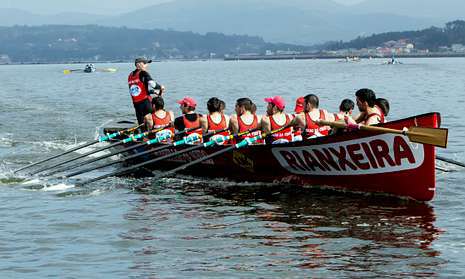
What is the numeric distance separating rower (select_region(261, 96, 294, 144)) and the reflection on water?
0.99 m

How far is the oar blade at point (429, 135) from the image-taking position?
12.1 meters

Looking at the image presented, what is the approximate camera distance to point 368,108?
13.9 m

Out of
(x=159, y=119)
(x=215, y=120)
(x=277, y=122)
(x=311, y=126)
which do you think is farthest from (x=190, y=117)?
(x=311, y=126)

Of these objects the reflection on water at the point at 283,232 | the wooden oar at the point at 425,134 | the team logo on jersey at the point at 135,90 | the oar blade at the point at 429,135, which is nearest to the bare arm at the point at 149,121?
the team logo on jersey at the point at 135,90

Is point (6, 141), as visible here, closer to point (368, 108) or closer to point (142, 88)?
point (142, 88)

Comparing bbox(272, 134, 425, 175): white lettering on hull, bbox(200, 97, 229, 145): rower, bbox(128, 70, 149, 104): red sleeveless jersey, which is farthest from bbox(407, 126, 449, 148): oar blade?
bbox(128, 70, 149, 104): red sleeveless jersey

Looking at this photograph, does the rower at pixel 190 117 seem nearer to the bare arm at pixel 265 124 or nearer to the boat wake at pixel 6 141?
the bare arm at pixel 265 124

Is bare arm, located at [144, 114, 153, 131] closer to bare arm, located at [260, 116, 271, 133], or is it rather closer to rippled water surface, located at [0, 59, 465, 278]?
rippled water surface, located at [0, 59, 465, 278]

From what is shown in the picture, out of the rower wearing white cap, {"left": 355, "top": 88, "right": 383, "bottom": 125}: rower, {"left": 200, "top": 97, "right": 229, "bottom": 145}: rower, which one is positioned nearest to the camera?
{"left": 355, "top": 88, "right": 383, "bottom": 125}: rower

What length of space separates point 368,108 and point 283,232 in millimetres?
3019

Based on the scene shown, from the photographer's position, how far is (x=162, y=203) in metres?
15.0

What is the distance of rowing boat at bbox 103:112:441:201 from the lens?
1300 centimetres

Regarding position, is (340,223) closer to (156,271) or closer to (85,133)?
(156,271)

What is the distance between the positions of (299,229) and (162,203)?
11.3ft
